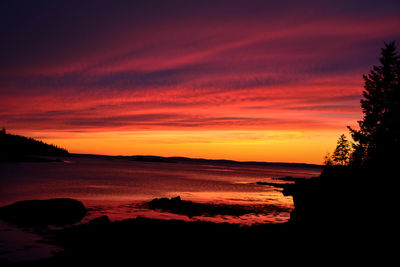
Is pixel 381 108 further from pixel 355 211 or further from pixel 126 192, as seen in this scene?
pixel 126 192

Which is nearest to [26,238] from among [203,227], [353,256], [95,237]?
[95,237]

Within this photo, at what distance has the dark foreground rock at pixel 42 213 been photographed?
2324cm

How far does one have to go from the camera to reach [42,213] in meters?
24.0

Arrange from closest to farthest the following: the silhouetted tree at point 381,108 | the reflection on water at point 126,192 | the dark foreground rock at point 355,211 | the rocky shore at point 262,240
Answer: the dark foreground rock at point 355,211, the rocky shore at point 262,240, the reflection on water at point 126,192, the silhouetted tree at point 381,108

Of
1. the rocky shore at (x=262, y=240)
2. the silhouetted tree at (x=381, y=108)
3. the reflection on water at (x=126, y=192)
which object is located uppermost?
the silhouetted tree at (x=381, y=108)

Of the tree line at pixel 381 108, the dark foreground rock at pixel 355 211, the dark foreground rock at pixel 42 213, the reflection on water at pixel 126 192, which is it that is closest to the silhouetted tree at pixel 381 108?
the tree line at pixel 381 108

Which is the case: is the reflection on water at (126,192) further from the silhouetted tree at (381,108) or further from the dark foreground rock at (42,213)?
the silhouetted tree at (381,108)

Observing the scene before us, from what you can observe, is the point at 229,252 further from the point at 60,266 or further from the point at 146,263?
the point at 60,266

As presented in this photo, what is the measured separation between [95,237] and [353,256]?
1399 cm

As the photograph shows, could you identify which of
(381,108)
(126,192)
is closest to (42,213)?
(126,192)

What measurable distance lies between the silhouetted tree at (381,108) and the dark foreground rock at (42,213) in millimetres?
36891

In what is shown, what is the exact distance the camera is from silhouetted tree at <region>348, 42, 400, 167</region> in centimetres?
4184

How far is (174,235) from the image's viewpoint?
18766 mm

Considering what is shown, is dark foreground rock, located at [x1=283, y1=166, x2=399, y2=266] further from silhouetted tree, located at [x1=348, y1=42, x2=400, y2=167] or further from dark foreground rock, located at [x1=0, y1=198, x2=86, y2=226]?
silhouetted tree, located at [x1=348, y1=42, x2=400, y2=167]
